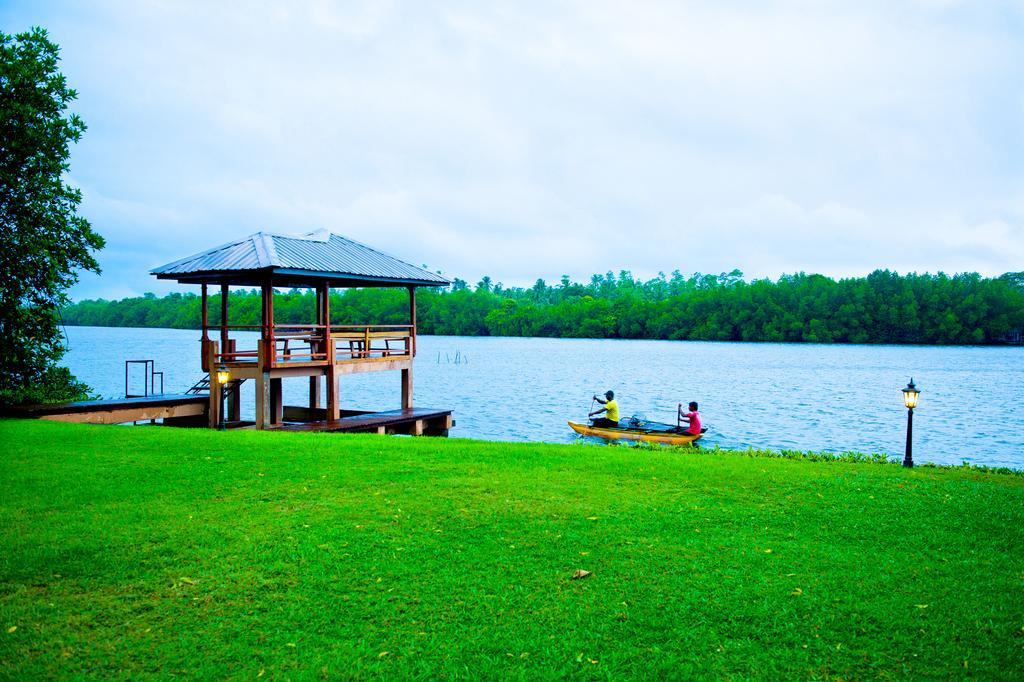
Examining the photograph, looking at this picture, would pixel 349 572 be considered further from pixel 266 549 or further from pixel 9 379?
pixel 9 379

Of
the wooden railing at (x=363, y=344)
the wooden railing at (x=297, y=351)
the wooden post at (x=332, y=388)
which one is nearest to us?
the wooden railing at (x=297, y=351)

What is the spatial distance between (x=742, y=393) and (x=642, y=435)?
24767 millimetres

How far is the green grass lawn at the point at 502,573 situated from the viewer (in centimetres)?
464

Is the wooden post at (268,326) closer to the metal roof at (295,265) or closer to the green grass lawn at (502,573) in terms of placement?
the metal roof at (295,265)

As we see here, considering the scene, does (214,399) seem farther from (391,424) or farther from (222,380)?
(391,424)

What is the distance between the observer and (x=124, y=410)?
680 inches

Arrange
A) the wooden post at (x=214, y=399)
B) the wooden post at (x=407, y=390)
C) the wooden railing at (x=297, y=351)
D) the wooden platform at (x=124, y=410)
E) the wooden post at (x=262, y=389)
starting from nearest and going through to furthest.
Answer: the wooden platform at (x=124, y=410), the wooden post at (x=262, y=389), the wooden railing at (x=297, y=351), the wooden post at (x=214, y=399), the wooden post at (x=407, y=390)

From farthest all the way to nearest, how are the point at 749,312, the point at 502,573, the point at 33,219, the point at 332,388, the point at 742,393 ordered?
1. the point at 749,312
2. the point at 742,393
3. the point at 332,388
4. the point at 33,219
5. the point at 502,573

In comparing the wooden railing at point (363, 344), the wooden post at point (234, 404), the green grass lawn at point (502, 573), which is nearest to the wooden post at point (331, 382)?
the wooden railing at point (363, 344)

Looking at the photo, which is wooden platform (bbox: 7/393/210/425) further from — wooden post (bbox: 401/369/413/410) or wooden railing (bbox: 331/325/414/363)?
wooden post (bbox: 401/369/413/410)

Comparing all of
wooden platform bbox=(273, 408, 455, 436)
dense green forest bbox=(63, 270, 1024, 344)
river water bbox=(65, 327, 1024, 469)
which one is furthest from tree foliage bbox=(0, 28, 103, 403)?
dense green forest bbox=(63, 270, 1024, 344)

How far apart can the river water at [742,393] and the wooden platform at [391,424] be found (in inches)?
209

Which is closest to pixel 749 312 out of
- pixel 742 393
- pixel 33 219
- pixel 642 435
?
pixel 742 393

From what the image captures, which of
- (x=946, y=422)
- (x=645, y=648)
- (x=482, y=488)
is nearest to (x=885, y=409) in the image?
(x=946, y=422)
